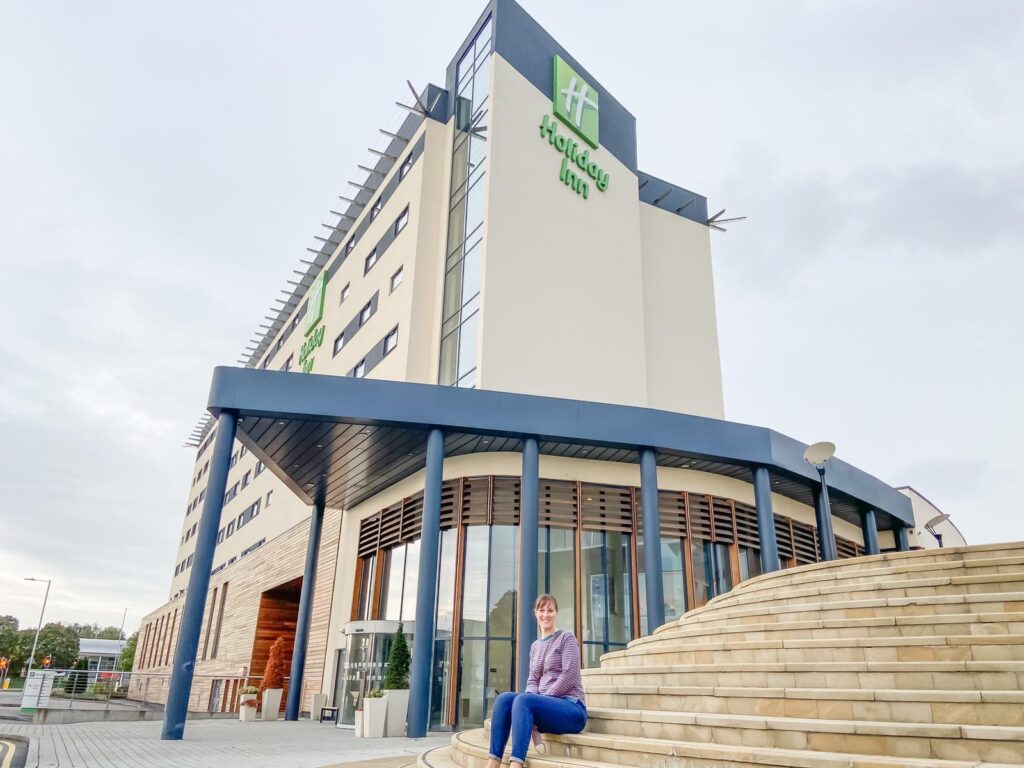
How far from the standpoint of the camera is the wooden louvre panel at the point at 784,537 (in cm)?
1759

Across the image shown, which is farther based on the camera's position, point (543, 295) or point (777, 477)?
point (543, 295)

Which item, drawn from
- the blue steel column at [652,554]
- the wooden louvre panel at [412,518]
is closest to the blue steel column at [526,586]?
the blue steel column at [652,554]

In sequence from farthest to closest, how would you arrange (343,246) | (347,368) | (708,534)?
(343,246) → (347,368) → (708,534)

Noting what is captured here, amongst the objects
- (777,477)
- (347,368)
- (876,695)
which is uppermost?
(347,368)

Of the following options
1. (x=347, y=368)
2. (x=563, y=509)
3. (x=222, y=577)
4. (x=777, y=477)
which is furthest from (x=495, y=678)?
(x=222, y=577)

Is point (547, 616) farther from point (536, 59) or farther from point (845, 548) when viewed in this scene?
point (536, 59)

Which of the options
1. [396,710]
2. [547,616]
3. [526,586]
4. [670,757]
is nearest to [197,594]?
[396,710]

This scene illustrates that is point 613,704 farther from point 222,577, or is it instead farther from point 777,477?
point 222,577

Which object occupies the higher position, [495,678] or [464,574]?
[464,574]

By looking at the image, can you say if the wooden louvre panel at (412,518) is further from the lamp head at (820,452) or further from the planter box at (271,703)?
the lamp head at (820,452)

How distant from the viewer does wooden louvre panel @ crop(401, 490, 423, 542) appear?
653 inches

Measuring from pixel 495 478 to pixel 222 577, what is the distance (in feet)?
78.5

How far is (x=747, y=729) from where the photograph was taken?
191 inches

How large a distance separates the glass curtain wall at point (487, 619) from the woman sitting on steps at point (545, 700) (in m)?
9.47
